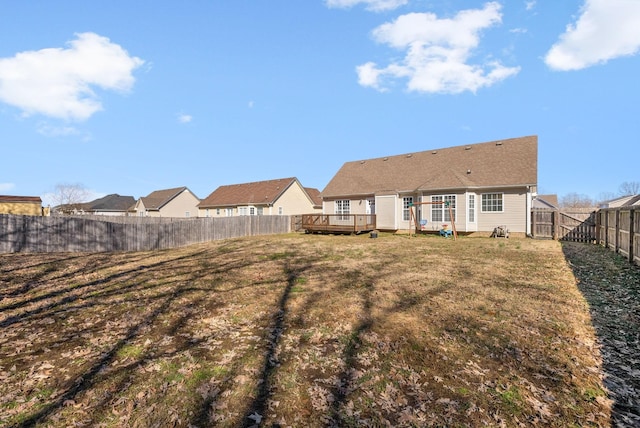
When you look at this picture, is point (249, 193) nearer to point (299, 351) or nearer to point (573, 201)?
point (299, 351)

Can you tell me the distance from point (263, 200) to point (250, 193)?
3.39m

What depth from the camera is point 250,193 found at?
36.8 meters

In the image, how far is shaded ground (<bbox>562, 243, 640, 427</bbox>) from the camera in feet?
11.7

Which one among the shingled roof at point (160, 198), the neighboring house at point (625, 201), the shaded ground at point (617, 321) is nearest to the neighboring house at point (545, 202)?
the neighboring house at point (625, 201)

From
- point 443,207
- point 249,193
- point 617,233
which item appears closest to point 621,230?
point 617,233

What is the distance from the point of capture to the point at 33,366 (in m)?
4.12

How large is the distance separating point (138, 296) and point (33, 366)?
3.08m

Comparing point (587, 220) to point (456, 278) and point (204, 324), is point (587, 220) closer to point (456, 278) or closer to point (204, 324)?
point (456, 278)

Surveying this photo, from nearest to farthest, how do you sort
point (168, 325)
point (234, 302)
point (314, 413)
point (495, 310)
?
point (314, 413) < point (168, 325) < point (495, 310) < point (234, 302)

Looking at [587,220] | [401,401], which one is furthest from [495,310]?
[587,220]

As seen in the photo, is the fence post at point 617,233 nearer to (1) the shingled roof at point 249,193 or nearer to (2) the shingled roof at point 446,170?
(2) the shingled roof at point 446,170

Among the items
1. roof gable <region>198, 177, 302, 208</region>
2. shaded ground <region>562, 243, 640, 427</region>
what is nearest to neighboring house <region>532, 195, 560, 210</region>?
roof gable <region>198, 177, 302, 208</region>

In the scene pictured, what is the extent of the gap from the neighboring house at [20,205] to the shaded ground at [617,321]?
123ft

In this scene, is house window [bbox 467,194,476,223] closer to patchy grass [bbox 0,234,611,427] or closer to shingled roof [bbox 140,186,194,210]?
patchy grass [bbox 0,234,611,427]
